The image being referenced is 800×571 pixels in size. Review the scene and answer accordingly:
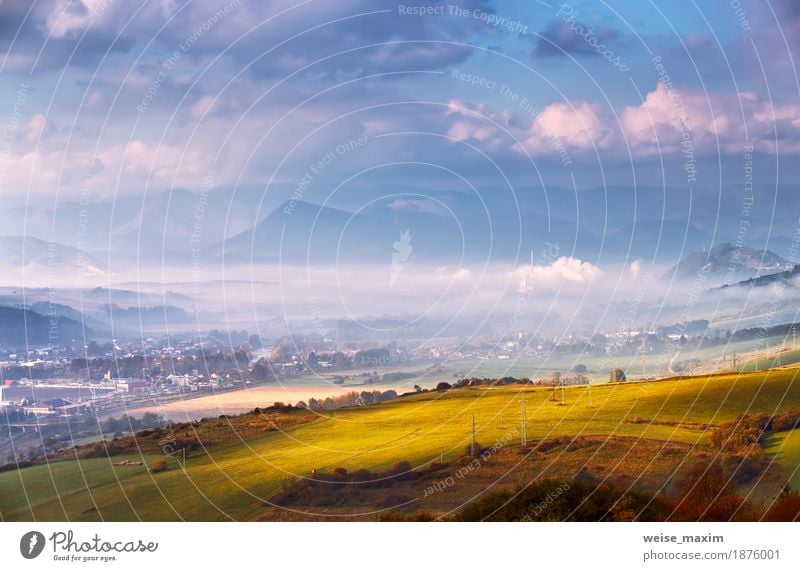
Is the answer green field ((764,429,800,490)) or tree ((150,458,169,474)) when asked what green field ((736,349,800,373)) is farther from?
tree ((150,458,169,474))

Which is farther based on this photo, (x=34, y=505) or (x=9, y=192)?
(x=9, y=192)

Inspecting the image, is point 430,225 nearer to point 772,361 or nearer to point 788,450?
point 772,361

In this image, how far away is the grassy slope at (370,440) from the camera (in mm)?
29297

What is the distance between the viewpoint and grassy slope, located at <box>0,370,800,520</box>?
96.1 ft

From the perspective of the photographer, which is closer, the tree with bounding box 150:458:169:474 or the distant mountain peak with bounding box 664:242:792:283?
the tree with bounding box 150:458:169:474

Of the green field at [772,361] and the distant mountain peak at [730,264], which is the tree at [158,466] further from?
the green field at [772,361]

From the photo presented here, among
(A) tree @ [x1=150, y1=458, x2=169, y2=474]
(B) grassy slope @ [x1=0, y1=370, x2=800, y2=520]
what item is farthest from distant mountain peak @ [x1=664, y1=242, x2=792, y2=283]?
(A) tree @ [x1=150, y1=458, x2=169, y2=474]

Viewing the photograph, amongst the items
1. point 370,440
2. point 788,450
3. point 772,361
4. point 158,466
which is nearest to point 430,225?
point 370,440

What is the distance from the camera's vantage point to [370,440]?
31953 millimetres

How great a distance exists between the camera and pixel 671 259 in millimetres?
35812
